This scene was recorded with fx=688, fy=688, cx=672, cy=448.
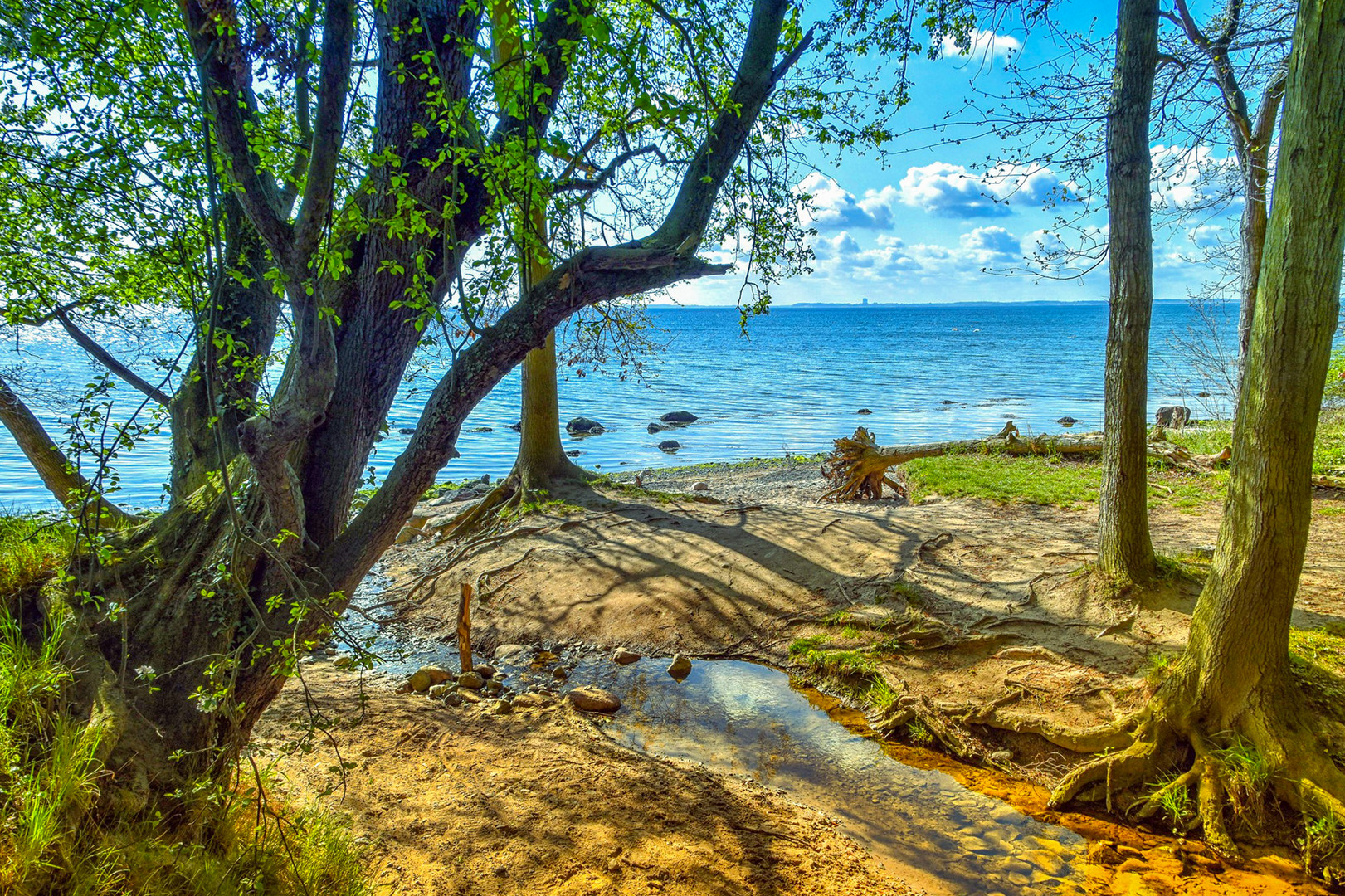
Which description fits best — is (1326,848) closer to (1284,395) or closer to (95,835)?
(1284,395)

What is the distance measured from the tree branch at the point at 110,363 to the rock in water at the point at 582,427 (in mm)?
21272

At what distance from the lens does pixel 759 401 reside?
35.4m

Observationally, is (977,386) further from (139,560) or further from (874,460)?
(139,560)

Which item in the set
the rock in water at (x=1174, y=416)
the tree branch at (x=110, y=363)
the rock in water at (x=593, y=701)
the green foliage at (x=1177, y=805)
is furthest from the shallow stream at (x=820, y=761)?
the rock in water at (x=1174, y=416)

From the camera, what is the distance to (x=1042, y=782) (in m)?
4.89

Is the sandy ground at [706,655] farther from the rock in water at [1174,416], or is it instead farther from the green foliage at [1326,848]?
the rock in water at [1174,416]

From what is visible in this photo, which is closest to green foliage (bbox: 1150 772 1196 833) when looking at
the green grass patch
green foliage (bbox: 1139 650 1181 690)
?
green foliage (bbox: 1139 650 1181 690)

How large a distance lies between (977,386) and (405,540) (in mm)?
35810

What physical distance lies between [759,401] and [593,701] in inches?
1180

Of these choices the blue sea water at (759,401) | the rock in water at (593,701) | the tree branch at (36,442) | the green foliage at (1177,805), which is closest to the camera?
the green foliage at (1177,805)

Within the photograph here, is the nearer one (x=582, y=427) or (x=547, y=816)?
(x=547, y=816)

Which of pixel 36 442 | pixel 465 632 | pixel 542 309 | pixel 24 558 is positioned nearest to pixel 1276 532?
pixel 542 309

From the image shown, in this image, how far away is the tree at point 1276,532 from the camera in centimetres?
379

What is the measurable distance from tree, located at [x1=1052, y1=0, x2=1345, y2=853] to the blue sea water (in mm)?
4827
